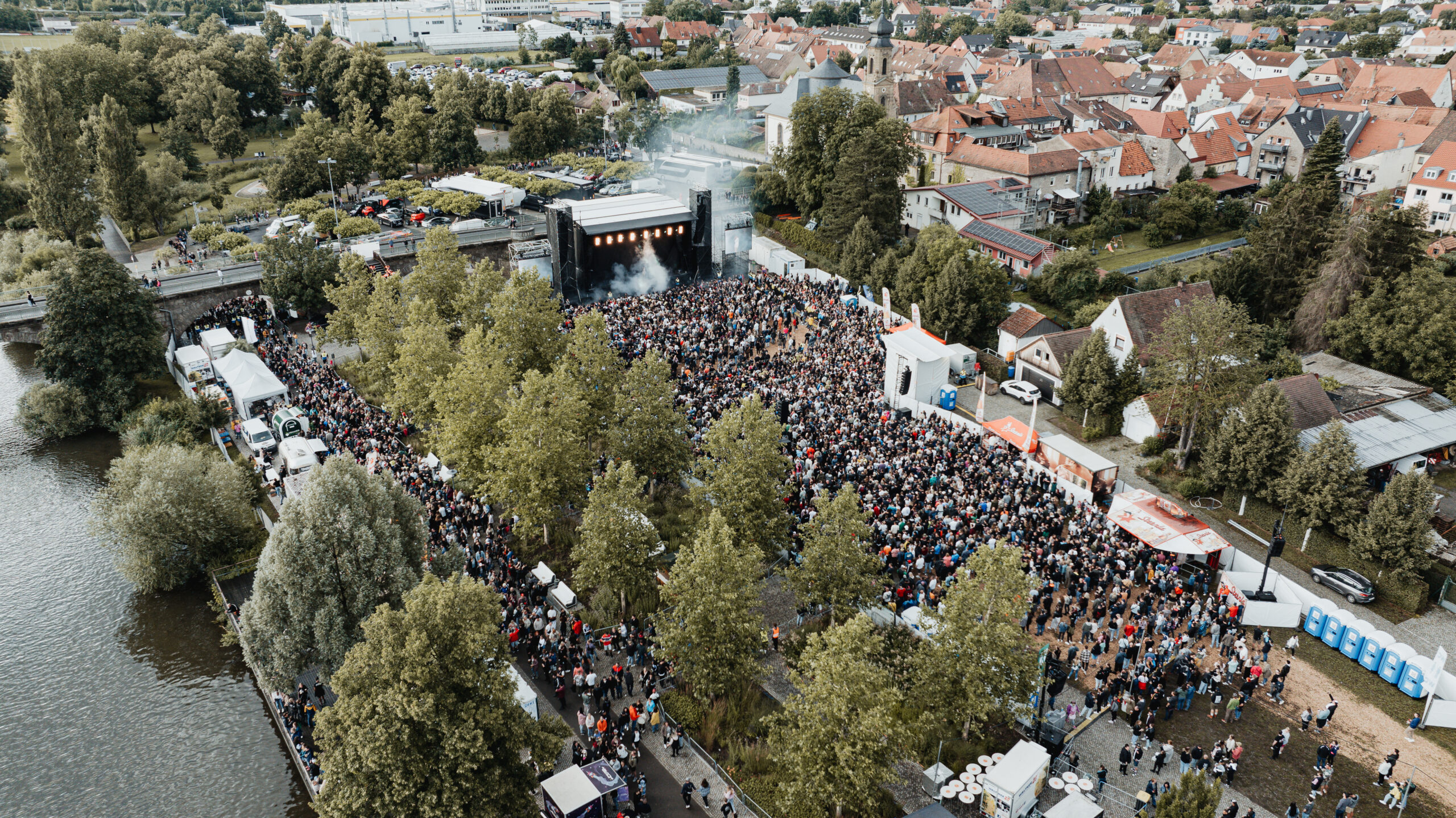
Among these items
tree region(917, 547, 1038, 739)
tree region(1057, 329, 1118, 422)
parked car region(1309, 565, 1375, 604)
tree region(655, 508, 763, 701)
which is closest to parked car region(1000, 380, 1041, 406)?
tree region(1057, 329, 1118, 422)

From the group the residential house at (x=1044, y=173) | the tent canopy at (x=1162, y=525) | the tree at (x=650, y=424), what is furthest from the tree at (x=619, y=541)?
the residential house at (x=1044, y=173)

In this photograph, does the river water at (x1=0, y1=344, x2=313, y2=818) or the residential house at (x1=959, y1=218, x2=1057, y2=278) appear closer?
the river water at (x1=0, y1=344, x2=313, y2=818)

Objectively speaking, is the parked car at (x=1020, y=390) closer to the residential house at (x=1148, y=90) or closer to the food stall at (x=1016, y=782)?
the food stall at (x=1016, y=782)

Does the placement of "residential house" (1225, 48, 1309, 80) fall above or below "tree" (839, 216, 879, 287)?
above

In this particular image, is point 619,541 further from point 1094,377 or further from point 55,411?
point 55,411

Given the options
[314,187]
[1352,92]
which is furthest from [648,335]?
[1352,92]

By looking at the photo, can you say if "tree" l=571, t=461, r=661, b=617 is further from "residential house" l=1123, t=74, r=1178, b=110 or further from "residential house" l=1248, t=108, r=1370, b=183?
"residential house" l=1123, t=74, r=1178, b=110

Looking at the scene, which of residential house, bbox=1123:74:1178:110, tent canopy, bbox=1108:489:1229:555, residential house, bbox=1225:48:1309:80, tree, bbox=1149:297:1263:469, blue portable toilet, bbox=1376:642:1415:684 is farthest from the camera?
residential house, bbox=1225:48:1309:80
